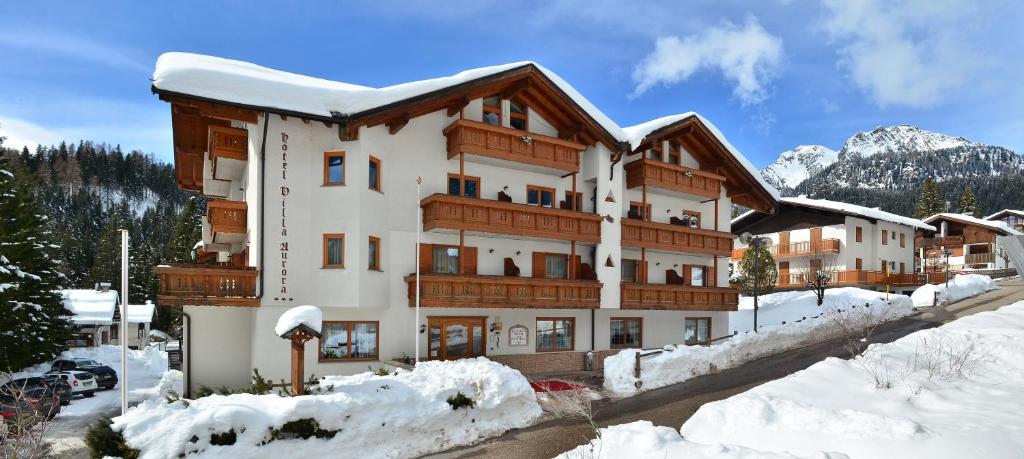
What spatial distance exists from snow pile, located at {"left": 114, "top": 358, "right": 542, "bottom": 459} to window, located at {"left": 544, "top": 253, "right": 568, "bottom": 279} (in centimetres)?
989

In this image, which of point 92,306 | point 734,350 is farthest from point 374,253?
point 92,306

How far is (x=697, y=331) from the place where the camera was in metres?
31.4

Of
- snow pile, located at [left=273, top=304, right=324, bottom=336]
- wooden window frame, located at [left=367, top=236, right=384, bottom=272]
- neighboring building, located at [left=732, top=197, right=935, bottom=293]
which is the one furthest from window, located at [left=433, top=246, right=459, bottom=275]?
neighboring building, located at [left=732, top=197, right=935, bottom=293]

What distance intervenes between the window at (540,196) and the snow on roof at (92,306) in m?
50.0

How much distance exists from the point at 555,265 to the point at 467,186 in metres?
5.46

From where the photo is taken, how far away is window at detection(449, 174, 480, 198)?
80.4ft

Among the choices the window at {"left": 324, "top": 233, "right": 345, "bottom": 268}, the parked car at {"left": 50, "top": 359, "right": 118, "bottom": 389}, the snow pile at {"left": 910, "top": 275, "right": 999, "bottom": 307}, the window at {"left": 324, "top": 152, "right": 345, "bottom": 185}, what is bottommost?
the parked car at {"left": 50, "top": 359, "right": 118, "bottom": 389}

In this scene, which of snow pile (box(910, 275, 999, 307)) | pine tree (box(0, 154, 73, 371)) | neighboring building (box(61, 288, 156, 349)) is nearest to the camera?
pine tree (box(0, 154, 73, 371))

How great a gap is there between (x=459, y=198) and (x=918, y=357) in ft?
50.1

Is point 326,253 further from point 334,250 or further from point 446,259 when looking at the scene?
point 446,259

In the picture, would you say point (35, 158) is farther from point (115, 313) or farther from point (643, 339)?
point (643, 339)

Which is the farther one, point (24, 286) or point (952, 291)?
point (952, 291)

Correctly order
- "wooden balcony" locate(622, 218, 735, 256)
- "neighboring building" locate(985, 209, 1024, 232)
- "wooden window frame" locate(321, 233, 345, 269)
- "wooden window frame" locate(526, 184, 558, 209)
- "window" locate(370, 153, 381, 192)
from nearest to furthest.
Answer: "wooden window frame" locate(321, 233, 345, 269), "window" locate(370, 153, 381, 192), "wooden window frame" locate(526, 184, 558, 209), "wooden balcony" locate(622, 218, 735, 256), "neighboring building" locate(985, 209, 1024, 232)

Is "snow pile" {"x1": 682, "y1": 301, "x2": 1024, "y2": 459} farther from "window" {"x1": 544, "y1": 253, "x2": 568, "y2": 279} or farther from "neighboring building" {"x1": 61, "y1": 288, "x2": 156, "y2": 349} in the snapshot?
"neighboring building" {"x1": 61, "y1": 288, "x2": 156, "y2": 349}
